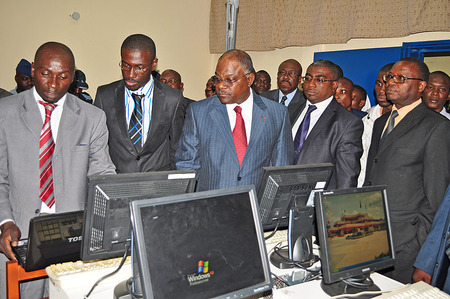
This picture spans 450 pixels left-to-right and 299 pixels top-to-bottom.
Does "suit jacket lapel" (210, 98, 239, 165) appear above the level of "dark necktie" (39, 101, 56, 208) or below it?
above

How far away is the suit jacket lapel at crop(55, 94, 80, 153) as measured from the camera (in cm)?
216

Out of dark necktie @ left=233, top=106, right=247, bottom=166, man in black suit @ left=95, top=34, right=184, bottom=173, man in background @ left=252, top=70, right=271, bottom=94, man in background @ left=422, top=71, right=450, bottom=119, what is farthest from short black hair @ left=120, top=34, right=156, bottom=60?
man in background @ left=252, top=70, right=271, bottom=94

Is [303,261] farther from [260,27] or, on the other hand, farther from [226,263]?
[260,27]

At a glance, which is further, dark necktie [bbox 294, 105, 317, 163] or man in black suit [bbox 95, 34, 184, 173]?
dark necktie [bbox 294, 105, 317, 163]

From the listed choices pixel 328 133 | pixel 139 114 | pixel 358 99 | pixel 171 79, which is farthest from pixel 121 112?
pixel 358 99

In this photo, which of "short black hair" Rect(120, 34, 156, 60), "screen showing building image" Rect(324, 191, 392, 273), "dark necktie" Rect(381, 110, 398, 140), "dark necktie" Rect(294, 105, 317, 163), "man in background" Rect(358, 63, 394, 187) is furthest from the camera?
"man in background" Rect(358, 63, 394, 187)

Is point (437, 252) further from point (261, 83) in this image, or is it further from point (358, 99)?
point (261, 83)

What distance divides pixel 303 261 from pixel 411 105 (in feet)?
4.38

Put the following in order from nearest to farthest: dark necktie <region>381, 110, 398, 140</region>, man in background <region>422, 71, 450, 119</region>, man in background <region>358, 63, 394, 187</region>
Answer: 1. dark necktie <region>381, 110, 398, 140</region>
2. man in background <region>358, 63, 394, 187</region>
3. man in background <region>422, 71, 450, 119</region>

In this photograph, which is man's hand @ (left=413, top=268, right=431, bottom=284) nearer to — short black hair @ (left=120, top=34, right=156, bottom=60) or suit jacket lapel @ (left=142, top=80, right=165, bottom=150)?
suit jacket lapel @ (left=142, top=80, right=165, bottom=150)

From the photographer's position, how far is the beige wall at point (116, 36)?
19.3 ft

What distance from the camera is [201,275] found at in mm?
1337

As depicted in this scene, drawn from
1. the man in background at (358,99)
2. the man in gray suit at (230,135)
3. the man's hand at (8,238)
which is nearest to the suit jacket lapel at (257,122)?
the man in gray suit at (230,135)

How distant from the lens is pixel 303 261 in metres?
2.03
